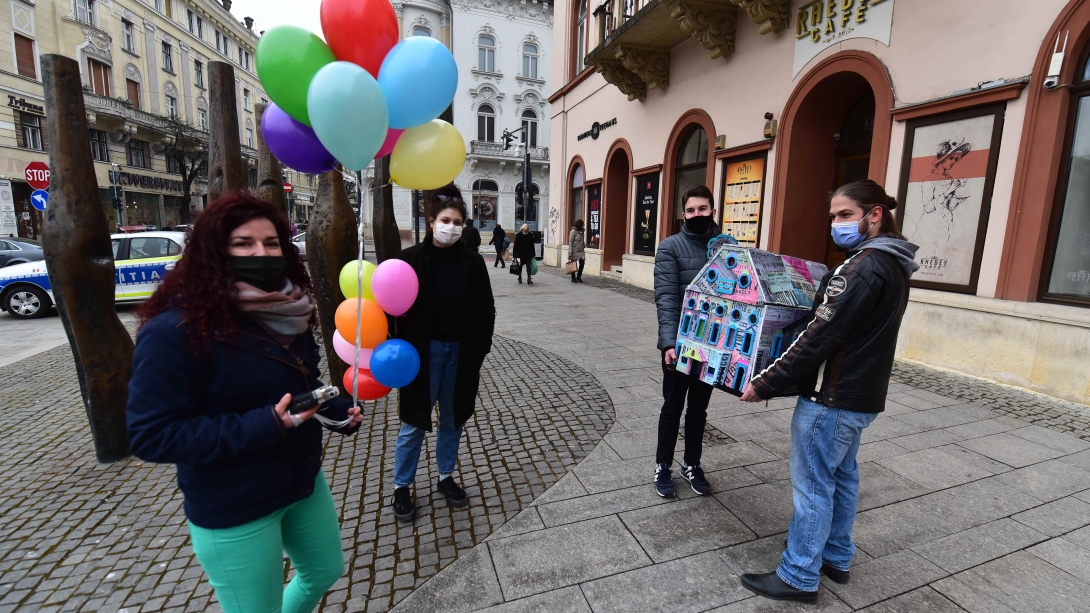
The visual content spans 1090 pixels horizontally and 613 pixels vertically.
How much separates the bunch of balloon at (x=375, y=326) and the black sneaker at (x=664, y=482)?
5.69 ft

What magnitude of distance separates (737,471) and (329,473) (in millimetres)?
2782

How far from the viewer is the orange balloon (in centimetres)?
217

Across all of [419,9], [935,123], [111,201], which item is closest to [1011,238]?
[935,123]

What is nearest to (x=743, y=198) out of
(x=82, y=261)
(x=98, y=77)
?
(x=82, y=261)

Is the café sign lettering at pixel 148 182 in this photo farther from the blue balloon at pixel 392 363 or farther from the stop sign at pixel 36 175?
the blue balloon at pixel 392 363

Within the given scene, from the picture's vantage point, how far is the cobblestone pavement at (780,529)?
2.31m

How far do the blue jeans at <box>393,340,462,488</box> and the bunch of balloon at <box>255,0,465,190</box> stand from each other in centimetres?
97

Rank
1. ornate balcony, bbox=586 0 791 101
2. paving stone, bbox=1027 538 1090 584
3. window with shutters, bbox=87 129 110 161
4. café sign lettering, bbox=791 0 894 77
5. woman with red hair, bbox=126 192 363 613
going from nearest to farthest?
1. woman with red hair, bbox=126 192 363 613
2. paving stone, bbox=1027 538 1090 584
3. café sign lettering, bbox=791 0 894 77
4. ornate balcony, bbox=586 0 791 101
5. window with shutters, bbox=87 129 110 161

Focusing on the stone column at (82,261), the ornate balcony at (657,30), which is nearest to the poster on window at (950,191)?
the ornate balcony at (657,30)

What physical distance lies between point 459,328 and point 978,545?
3001 mm

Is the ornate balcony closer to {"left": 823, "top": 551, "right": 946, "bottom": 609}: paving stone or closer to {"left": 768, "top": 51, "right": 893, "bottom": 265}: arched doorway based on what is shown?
{"left": 768, "top": 51, "right": 893, "bottom": 265}: arched doorway

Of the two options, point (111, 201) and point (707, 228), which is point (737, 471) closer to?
point (707, 228)

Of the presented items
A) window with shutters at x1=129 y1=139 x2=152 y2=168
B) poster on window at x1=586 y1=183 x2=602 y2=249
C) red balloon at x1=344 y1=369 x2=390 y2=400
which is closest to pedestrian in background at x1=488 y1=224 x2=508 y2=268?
poster on window at x1=586 y1=183 x2=602 y2=249

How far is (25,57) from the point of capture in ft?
80.5
